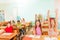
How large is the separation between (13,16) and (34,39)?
112cm

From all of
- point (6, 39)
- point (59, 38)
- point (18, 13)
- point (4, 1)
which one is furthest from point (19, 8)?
point (59, 38)

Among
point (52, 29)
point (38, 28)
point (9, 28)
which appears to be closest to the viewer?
point (52, 29)

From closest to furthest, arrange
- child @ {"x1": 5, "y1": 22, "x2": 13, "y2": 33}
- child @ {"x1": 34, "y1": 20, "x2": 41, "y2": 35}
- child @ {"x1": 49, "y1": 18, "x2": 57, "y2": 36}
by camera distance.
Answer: child @ {"x1": 49, "y1": 18, "x2": 57, "y2": 36} → child @ {"x1": 34, "y1": 20, "x2": 41, "y2": 35} → child @ {"x1": 5, "y1": 22, "x2": 13, "y2": 33}

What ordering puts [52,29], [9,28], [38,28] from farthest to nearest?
[9,28] < [38,28] < [52,29]

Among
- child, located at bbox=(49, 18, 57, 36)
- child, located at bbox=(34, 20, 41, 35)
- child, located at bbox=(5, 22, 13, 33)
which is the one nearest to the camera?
child, located at bbox=(49, 18, 57, 36)

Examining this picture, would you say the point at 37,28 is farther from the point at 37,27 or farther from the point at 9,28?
the point at 9,28

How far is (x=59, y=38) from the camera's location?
2.52 meters

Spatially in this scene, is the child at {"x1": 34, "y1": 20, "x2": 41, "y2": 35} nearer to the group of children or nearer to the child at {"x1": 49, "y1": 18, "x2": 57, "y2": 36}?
the group of children

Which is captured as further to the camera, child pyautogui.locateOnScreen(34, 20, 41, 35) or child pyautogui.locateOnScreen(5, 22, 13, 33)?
child pyautogui.locateOnScreen(5, 22, 13, 33)

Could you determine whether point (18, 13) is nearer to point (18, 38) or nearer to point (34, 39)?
point (18, 38)

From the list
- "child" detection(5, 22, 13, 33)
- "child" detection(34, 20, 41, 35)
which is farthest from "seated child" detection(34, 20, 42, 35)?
"child" detection(5, 22, 13, 33)

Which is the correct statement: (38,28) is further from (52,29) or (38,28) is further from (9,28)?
(9,28)

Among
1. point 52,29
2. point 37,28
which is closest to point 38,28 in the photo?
point 37,28

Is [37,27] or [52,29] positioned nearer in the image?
[52,29]
